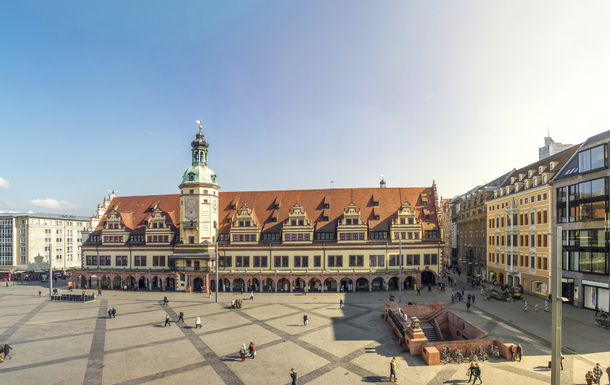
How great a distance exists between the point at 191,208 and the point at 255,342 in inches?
1423

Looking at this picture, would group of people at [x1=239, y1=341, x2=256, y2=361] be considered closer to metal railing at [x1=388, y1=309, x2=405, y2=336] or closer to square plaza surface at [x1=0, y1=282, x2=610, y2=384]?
square plaza surface at [x1=0, y1=282, x2=610, y2=384]

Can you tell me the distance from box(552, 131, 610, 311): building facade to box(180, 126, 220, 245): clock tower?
54.1 m

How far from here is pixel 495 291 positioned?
53.0m

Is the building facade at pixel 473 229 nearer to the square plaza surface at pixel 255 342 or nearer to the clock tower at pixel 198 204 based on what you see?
the square plaza surface at pixel 255 342

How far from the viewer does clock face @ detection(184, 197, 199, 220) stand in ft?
205

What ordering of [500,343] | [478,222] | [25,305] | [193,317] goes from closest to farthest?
[500,343] → [193,317] → [25,305] → [478,222]

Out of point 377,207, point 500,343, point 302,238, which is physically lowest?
point 500,343

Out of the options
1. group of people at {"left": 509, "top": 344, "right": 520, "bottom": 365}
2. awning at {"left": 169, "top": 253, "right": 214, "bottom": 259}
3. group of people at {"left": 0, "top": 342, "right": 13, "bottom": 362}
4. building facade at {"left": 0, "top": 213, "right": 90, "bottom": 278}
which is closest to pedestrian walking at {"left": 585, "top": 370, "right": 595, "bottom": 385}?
group of people at {"left": 509, "top": 344, "right": 520, "bottom": 365}

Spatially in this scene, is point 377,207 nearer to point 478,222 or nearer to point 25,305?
point 478,222

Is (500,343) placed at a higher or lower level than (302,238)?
lower

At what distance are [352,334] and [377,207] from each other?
32885mm

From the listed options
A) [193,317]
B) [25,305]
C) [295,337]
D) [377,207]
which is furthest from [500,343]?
[25,305]

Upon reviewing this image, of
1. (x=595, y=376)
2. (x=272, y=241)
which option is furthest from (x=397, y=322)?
(x=272, y=241)

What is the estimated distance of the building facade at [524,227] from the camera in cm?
5191
